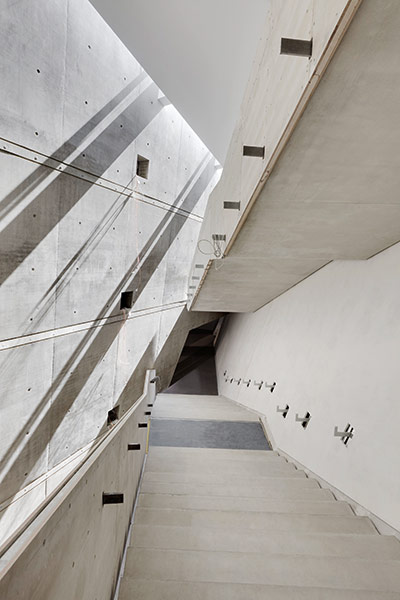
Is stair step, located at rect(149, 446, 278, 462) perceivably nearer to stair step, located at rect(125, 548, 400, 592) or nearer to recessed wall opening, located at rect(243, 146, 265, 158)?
stair step, located at rect(125, 548, 400, 592)

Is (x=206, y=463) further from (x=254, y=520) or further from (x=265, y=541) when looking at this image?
(x=265, y=541)

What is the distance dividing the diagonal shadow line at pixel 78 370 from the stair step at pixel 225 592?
271cm

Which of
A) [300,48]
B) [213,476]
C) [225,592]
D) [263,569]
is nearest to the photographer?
[300,48]

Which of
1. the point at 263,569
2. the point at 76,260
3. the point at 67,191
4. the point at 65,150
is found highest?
the point at 65,150

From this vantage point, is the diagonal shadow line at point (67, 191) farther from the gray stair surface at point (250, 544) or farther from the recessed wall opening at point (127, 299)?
the gray stair surface at point (250, 544)

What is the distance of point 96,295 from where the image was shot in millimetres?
4992

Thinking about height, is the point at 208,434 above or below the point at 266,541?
below

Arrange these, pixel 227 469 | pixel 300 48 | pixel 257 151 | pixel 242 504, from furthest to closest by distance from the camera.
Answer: pixel 227 469 → pixel 242 504 → pixel 257 151 → pixel 300 48

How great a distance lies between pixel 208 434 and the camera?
16.5 ft

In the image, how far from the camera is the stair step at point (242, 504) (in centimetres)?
260

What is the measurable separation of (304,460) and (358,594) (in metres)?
2.08

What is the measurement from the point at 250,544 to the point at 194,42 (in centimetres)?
498

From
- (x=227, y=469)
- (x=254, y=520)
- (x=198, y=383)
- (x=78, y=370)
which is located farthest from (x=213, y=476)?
(x=198, y=383)

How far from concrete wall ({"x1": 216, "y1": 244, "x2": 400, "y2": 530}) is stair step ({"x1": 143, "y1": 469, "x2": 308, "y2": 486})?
27 centimetres
